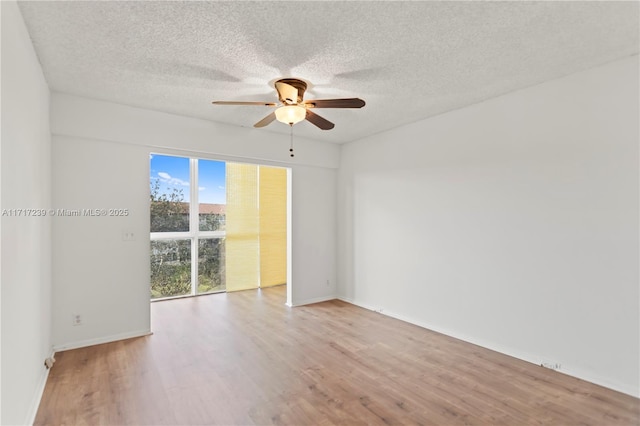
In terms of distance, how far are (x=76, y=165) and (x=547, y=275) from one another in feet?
15.8

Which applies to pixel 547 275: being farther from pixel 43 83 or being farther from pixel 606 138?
pixel 43 83

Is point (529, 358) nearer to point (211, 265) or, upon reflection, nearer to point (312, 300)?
point (312, 300)

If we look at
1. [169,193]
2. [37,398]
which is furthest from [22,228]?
[169,193]

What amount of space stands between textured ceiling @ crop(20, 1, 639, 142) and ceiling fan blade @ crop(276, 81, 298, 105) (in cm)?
10

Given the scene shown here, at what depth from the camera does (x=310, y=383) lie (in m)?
2.66

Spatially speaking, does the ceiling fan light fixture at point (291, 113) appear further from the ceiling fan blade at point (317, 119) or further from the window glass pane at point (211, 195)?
the window glass pane at point (211, 195)

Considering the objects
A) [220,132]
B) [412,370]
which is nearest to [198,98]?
[220,132]

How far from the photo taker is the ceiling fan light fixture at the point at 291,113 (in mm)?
2844

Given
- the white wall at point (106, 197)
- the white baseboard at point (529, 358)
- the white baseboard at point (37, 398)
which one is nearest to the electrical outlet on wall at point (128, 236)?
the white wall at point (106, 197)

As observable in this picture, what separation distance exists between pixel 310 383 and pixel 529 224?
2507mm

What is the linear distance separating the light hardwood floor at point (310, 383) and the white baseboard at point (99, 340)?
88 millimetres

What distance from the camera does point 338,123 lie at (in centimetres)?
430

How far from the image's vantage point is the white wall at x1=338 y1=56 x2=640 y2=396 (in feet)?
8.46

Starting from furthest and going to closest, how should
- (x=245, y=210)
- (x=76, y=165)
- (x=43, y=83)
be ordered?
1. (x=245, y=210)
2. (x=76, y=165)
3. (x=43, y=83)
